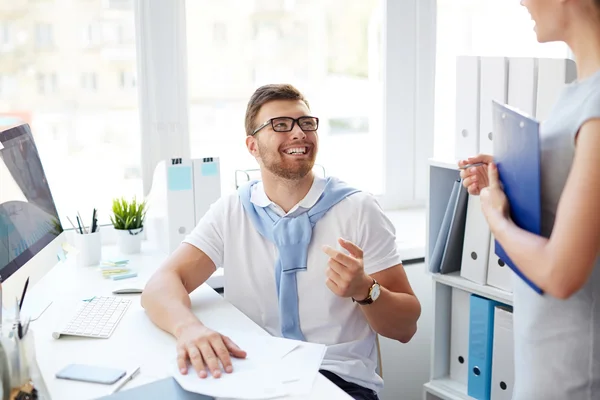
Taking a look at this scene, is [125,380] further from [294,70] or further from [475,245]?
[294,70]

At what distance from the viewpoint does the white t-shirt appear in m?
2.01

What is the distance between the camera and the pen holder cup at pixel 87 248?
8.04 feet

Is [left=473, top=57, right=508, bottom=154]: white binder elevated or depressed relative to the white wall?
elevated

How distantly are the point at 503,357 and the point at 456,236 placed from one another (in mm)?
440

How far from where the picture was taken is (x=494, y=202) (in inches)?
59.0

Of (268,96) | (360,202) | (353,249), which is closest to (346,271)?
(353,249)

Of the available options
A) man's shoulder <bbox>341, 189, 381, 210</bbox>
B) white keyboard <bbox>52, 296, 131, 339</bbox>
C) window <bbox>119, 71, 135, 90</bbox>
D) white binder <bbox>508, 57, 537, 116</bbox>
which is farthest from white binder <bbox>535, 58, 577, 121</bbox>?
window <bbox>119, 71, 135, 90</bbox>

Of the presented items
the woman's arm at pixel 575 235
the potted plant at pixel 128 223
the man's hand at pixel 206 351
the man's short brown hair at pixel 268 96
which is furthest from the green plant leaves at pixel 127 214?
the woman's arm at pixel 575 235

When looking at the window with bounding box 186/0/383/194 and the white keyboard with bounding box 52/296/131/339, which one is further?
the window with bounding box 186/0/383/194

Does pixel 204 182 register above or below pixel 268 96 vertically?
below

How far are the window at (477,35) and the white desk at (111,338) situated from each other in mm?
1710

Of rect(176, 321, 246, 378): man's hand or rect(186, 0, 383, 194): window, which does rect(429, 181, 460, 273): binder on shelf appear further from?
rect(176, 321, 246, 378): man's hand

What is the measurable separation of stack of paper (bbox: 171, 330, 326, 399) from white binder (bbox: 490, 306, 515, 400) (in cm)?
99

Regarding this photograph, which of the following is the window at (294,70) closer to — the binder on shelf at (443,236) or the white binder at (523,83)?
the binder on shelf at (443,236)
